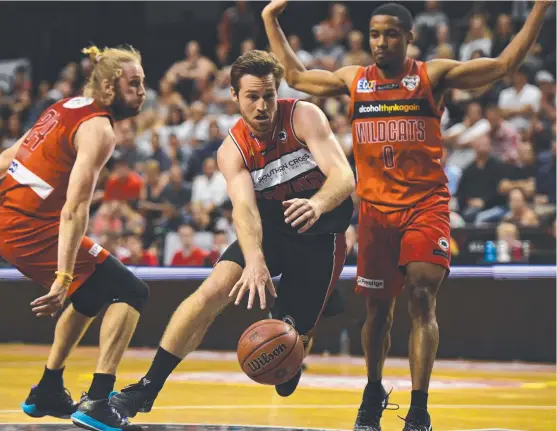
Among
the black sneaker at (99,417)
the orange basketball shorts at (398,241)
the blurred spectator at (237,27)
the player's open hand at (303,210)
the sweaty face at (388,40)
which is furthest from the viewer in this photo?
the blurred spectator at (237,27)

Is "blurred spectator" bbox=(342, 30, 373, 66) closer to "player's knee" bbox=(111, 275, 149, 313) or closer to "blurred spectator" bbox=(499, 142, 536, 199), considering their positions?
"blurred spectator" bbox=(499, 142, 536, 199)

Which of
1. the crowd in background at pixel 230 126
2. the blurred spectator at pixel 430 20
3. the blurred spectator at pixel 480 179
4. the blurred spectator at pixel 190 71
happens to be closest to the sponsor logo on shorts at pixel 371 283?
the crowd in background at pixel 230 126

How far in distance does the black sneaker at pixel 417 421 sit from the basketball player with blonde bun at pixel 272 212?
675mm

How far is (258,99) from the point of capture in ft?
20.5

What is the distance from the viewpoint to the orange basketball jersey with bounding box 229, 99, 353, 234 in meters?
6.43

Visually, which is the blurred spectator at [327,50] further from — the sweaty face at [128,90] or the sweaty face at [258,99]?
the sweaty face at [258,99]

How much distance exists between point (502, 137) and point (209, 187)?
146 inches

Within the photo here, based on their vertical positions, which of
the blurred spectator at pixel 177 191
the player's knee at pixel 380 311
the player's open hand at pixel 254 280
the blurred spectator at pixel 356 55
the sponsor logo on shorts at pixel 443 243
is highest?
the blurred spectator at pixel 356 55

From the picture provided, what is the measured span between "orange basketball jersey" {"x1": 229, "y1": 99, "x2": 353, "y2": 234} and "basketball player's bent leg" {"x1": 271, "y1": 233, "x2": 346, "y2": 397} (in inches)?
3.9

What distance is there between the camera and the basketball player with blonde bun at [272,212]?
605 cm

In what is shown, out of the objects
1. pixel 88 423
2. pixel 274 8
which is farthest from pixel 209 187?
pixel 88 423

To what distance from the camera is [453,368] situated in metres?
11.2

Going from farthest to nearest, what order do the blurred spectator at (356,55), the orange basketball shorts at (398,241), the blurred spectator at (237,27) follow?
1. the blurred spectator at (237,27)
2. the blurred spectator at (356,55)
3. the orange basketball shorts at (398,241)

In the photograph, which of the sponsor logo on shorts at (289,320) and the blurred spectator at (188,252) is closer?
the sponsor logo on shorts at (289,320)
